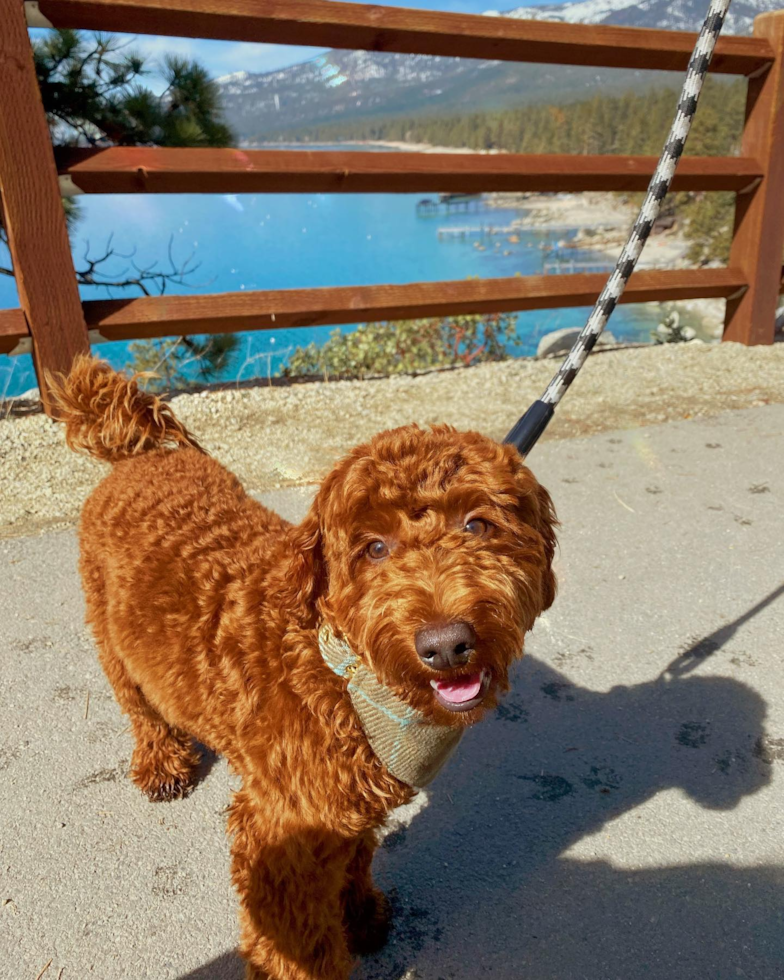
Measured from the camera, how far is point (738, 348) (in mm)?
6668

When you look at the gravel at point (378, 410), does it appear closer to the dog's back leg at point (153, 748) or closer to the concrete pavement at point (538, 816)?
the concrete pavement at point (538, 816)

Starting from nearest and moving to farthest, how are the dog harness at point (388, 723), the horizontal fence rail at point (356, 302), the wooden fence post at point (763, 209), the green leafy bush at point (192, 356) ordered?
the dog harness at point (388, 723)
the horizontal fence rail at point (356, 302)
the wooden fence post at point (763, 209)
the green leafy bush at point (192, 356)

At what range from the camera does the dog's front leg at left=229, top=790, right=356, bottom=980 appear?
1777 millimetres

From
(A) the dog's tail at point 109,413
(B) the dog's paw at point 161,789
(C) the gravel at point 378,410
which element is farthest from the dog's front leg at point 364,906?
(C) the gravel at point 378,410

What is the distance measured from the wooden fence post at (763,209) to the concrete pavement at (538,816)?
12.4ft

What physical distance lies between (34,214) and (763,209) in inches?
225

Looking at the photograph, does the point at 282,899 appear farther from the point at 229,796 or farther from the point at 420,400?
the point at 420,400

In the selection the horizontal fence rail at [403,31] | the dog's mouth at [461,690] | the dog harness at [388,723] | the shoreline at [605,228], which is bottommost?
the shoreline at [605,228]

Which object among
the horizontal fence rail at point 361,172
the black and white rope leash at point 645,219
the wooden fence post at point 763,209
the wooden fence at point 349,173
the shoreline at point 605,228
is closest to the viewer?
the black and white rope leash at point 645,219

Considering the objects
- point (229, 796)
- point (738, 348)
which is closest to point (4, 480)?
point (229, 796)

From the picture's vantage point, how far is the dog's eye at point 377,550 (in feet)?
5.77

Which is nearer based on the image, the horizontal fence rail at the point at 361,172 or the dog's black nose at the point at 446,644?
the dog's black nose at the point at 446,644

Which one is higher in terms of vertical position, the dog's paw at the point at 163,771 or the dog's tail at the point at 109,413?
the dog's tail at the point at 109,413

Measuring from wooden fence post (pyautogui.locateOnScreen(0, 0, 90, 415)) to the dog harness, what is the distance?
12.0 feet
